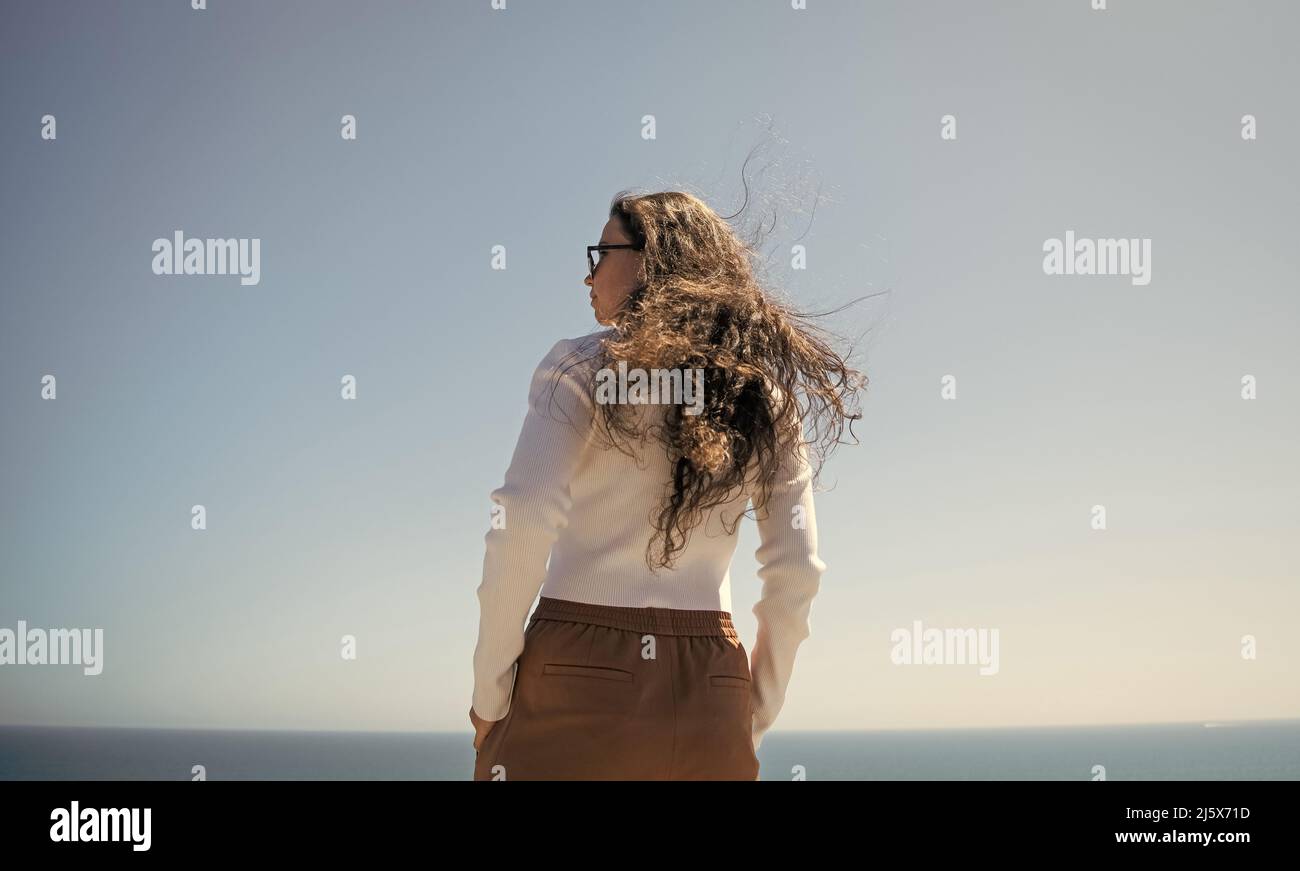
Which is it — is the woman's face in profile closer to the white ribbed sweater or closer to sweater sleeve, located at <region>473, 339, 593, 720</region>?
the white ribbed sweater

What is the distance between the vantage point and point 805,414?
2625mm

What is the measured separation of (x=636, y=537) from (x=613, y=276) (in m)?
0.66

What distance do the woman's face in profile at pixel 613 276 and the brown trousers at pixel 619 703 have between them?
736 millimetres

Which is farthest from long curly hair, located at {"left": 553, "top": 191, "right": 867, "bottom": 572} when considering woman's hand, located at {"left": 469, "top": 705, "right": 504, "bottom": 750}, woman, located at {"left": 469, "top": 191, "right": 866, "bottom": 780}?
woman's hand, located at {"left": 469, "top": 705, "right": 504, "bottom": 750}

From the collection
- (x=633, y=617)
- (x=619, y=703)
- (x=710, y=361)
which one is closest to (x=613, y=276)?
(x=710, y=361)

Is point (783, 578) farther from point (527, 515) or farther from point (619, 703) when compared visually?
point (527, 515)

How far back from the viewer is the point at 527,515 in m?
2.26

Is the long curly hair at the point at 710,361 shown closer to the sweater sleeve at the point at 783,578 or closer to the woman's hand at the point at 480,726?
the sweater sleeve at the point at 783,578

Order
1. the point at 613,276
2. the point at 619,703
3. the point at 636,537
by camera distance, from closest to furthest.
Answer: the point at 619,703 → the point at 636,537 → the point at 613,276

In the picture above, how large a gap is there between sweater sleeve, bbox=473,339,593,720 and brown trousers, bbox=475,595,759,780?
0.07m

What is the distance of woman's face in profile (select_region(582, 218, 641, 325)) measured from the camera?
2562mm

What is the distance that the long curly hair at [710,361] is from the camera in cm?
235
